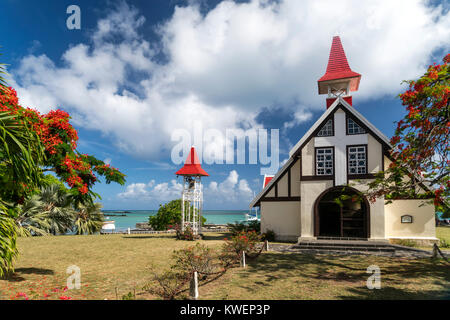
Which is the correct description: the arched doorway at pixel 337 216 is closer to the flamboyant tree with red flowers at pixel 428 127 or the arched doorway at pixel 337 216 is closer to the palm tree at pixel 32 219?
the flamboyant tree with red flowers at pixel 428 127

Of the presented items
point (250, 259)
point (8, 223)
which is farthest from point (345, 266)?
point (8, 223)

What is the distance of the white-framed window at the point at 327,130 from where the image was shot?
17.8 meters

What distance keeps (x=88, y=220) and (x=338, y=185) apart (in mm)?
25400

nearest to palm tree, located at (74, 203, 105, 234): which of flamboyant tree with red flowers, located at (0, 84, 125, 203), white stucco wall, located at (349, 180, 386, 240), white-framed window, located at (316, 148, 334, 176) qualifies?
flamboyant tree with red flowers, located at (0, 84, 125, 203)

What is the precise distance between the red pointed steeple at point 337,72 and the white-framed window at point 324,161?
6.39 meters

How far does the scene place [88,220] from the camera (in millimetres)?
26969

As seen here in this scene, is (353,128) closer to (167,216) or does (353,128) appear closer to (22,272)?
(22,272)

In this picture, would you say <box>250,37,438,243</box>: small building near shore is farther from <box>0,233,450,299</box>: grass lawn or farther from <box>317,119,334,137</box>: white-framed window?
<box>0,233,450,299</box>: grass lawn

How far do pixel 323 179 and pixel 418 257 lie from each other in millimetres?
6744

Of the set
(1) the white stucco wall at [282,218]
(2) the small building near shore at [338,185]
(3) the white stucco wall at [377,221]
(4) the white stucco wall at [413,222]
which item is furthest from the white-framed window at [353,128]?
(1) the white stucco wall at [282,218]

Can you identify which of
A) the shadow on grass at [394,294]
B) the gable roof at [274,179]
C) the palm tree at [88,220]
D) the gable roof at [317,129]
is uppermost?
the gable roof at [317,129]

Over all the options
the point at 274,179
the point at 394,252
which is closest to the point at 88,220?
the point at 274,179

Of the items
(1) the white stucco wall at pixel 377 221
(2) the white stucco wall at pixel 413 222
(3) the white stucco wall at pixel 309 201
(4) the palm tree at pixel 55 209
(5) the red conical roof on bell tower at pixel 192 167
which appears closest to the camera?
(1) the white stucco wall at pixel 377 221
